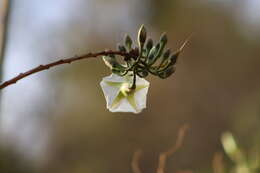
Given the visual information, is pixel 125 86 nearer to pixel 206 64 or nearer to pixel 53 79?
pixel 53 79

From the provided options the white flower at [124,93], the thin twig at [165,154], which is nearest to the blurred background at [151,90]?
the thin twig at [165,154]

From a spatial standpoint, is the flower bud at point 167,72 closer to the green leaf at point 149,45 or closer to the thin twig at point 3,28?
the green leaf at point 149,45

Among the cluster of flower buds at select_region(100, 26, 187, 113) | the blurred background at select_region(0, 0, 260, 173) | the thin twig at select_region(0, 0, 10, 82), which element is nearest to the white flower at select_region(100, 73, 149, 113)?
the cluster of flower buds at select_region(100, 26, 187, 113)

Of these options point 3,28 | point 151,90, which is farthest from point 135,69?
point 151,90

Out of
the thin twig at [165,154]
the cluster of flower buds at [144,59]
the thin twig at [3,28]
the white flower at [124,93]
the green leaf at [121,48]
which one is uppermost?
the thin twig at [3,28]

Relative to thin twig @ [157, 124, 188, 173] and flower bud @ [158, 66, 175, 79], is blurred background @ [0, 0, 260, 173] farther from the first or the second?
flower bud @ [158, 66, 175, 79]

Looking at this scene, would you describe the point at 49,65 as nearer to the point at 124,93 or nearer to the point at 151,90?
the point at 124,93
